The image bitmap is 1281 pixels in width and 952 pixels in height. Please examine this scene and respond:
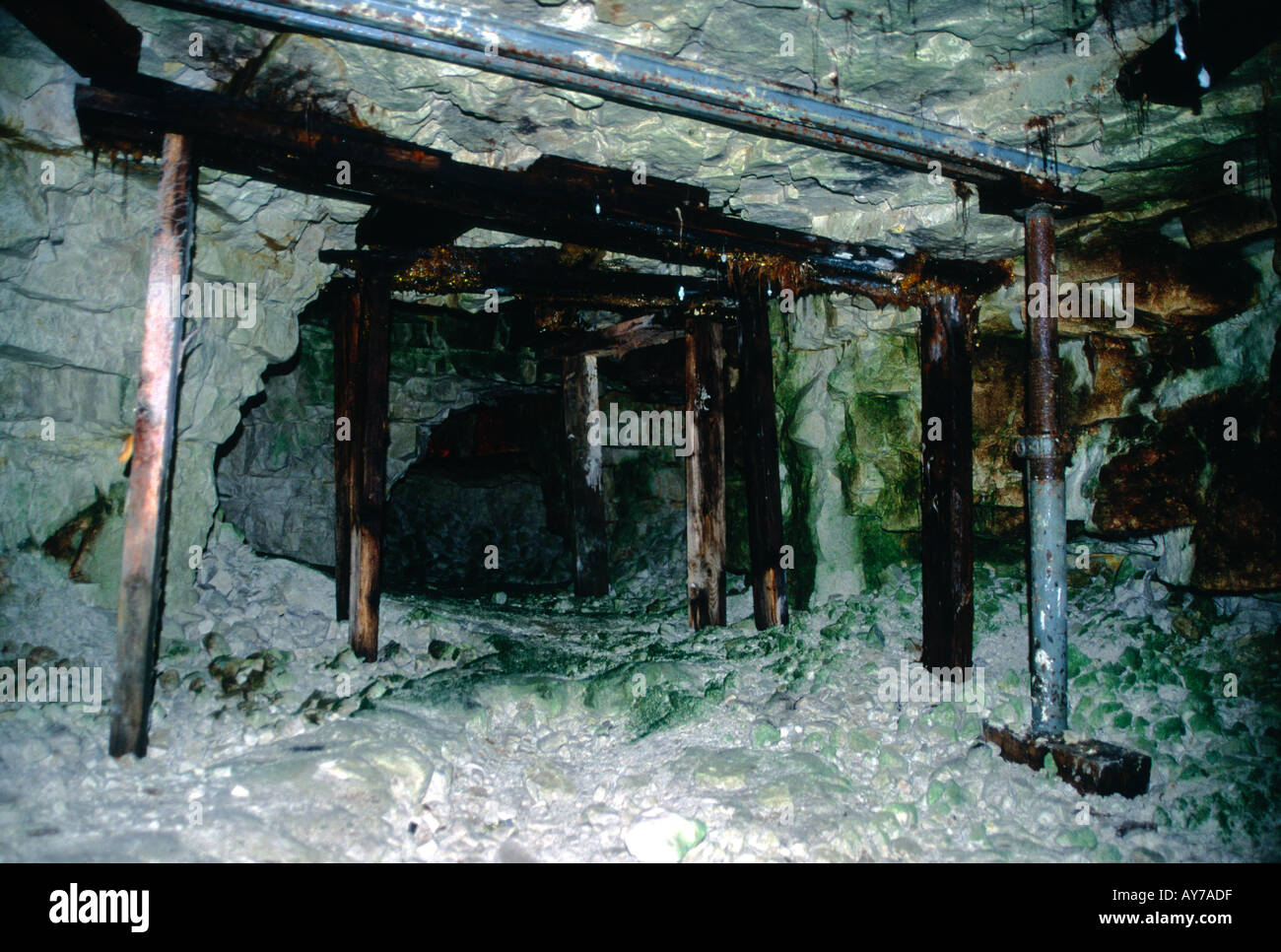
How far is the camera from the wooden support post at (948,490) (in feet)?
14.4

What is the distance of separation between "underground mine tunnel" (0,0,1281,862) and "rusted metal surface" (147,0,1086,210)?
0.06 feet

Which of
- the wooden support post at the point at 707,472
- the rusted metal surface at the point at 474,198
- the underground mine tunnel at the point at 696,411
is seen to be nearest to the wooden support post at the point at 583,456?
the underground mine tunnel at the point at 696,411

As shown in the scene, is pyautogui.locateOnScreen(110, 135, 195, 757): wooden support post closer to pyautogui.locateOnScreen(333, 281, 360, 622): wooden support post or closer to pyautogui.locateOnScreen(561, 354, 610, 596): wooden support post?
pyautogui.locateOnScreen(333, 281, 360, 622): wooden support post

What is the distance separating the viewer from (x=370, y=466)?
4.41 m

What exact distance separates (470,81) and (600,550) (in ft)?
16.4

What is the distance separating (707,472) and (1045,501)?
2713 mm

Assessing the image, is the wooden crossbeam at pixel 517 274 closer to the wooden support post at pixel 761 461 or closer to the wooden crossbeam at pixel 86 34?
the wooden support post at pixel 761 461

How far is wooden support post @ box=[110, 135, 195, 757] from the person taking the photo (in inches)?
113

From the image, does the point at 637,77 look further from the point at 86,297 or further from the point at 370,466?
the point at 86,297

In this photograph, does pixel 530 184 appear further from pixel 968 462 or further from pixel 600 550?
pixel 600 550

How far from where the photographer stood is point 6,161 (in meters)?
3.08

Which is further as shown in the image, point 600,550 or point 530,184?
point 600,550
